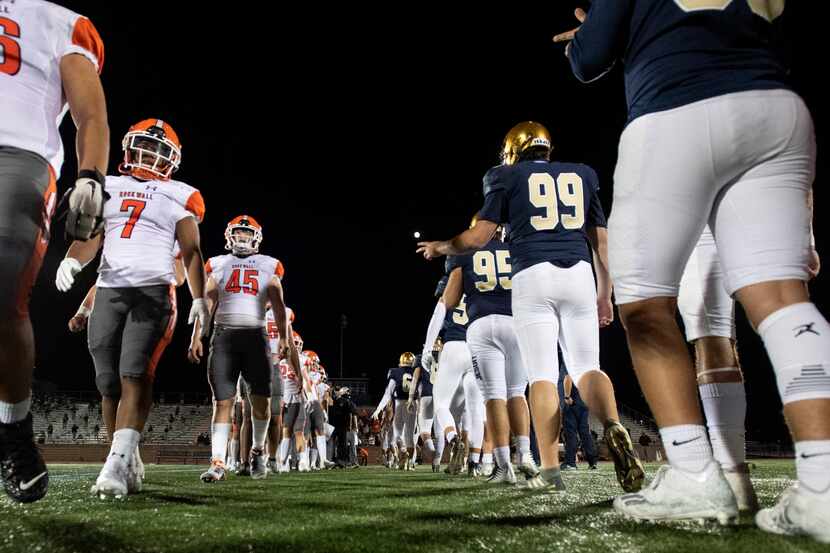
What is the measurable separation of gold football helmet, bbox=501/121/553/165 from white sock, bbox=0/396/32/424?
3891 millimetres

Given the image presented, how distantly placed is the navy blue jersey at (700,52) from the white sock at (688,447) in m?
1.17

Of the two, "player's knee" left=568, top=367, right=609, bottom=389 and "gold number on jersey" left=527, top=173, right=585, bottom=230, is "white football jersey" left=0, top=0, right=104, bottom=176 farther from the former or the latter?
"player's knee" left=568, top=367, right=609, bottom=389

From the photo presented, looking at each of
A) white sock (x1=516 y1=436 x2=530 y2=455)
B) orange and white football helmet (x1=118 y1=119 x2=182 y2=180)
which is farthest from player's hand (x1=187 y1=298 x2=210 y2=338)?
white sock (x1=516 y1=436 x2=530 y2=455)

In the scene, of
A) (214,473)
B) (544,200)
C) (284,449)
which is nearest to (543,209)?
(544,200)

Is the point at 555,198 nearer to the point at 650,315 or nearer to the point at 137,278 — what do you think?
the point at 650,315

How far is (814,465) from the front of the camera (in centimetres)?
183

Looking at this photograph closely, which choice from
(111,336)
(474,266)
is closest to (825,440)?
(111,336)

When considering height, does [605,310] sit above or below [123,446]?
above

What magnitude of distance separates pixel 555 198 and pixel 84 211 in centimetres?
334

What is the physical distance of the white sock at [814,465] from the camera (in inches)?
70.7

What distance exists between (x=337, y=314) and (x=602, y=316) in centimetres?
4515

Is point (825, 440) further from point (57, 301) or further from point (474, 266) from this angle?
point (57, 301)

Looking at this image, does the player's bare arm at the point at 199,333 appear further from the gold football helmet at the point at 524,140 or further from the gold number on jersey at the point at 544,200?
the gold football helmet at the point at 524,140

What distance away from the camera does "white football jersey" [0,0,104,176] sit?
2.43 metres
